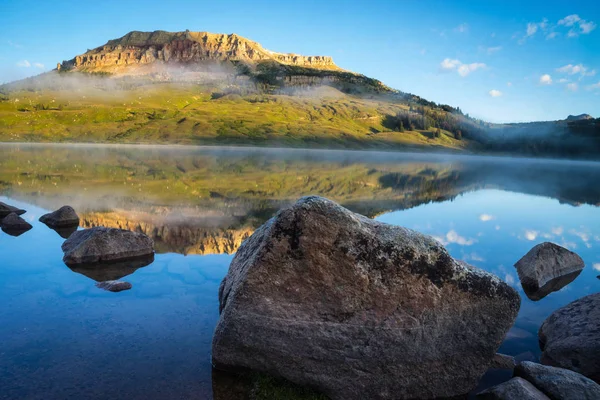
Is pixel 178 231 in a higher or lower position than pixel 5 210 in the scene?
higher

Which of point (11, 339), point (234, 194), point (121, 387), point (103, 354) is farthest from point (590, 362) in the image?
point (234, 194)

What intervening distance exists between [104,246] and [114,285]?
384 cm

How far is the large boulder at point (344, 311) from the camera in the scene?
914 centimetres

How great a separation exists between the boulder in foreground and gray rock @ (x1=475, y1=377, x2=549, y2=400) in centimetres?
1140

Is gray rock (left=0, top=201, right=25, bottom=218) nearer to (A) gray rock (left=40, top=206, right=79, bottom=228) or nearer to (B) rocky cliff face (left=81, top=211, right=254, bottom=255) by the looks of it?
(A) gray rock (left=40, top=206, right=79, bottom=228)

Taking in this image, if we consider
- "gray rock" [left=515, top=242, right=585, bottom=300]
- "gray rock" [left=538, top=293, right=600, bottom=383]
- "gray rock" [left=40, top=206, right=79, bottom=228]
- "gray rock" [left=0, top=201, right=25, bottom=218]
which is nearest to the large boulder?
"gray rock" [left=538, top=293, right=600, bottom=383]

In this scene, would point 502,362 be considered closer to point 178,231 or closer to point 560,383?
point 560,383

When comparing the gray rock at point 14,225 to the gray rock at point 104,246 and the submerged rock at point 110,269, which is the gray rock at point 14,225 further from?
the submerged rock at point 110,269

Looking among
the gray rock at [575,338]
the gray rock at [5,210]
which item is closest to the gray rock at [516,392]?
the gray rock at [575,338]

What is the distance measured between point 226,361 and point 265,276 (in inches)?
88.8

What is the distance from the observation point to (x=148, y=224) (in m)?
24.5

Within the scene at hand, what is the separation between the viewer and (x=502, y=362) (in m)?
10.7

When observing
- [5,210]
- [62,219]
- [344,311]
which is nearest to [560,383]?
[344,311]

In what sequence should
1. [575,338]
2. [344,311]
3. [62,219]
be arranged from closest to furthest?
A: [344,311], [575,338], [62,219]
